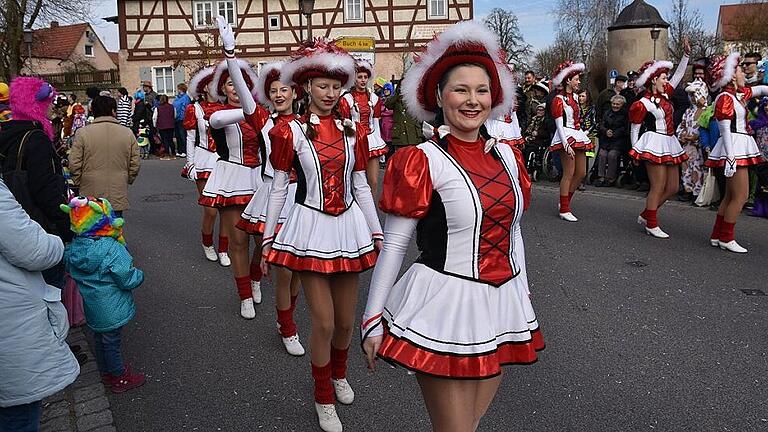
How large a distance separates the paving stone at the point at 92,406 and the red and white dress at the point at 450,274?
7.81ft

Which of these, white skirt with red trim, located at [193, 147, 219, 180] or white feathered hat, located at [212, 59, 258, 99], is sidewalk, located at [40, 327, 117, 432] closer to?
white feathered hat, located at [212, 59, 258, 99]

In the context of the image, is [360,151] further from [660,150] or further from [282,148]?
[660,150]

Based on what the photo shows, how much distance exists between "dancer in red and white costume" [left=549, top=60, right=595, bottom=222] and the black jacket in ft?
20.7

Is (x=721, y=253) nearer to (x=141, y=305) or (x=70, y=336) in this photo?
(x=141, y=305)

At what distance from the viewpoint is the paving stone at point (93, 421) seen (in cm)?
398

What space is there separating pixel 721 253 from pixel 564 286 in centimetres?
224

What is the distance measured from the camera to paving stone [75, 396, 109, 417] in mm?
4170

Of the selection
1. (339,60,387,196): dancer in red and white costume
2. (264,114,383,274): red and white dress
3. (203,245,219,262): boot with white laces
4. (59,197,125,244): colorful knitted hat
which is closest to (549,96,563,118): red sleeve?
(339,60,387,196): dancer in red and white costume

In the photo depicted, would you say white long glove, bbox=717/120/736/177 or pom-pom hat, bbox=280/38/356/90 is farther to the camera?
white long glove, bbox=717/120/736/177

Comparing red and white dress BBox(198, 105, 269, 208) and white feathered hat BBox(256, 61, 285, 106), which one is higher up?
white feathered hat BBox(256, 61, 285, 106)

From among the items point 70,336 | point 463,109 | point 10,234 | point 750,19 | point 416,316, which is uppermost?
point 750,19

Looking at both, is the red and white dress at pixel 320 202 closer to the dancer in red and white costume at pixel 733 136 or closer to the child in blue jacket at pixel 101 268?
the child in blue jacket at pixel 101 268

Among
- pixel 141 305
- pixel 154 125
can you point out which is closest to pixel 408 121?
pixel 141 305

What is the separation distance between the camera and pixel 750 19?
2725 centimetres
